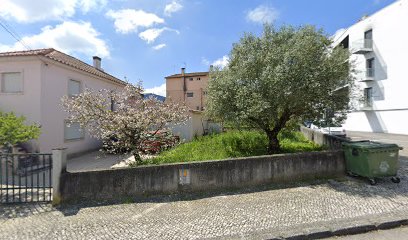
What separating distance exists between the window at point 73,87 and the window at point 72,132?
1509mm

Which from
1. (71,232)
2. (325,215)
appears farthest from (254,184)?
(71,232)

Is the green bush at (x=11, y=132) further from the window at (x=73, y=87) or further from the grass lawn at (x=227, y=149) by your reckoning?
the window at (x=73, y=87)

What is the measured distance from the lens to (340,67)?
7086 millimetres

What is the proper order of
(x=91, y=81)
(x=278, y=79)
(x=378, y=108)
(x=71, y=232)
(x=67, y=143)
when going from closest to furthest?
(x=71, y=232) < (x=278, y=79) < (x=67, y=143) < (x=91, y=81) < (x=378, y=108)

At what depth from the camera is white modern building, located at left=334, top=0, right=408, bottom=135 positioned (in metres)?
19.6

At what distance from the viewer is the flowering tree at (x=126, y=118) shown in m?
6.96

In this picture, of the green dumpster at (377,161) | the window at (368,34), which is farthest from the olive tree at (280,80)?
the window at (368,34)

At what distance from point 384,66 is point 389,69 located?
672 millimetres

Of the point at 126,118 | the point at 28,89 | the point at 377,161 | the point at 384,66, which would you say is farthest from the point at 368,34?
the point at 28,89

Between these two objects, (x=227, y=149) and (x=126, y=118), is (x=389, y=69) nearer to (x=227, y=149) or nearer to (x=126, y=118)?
(x=227, y=149)

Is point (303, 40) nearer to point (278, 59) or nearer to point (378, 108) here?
point (278, 59)

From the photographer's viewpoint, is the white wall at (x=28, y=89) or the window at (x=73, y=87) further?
the window at (x=73, y=87)

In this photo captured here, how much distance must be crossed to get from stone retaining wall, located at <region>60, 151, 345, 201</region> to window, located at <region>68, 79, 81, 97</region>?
7739mm

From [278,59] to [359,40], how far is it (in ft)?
72.1
